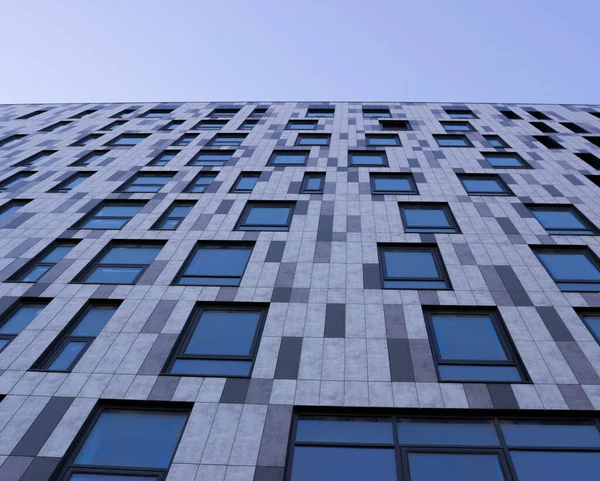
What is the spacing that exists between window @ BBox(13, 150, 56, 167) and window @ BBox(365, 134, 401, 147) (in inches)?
773

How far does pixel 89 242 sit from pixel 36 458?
9.37 metres

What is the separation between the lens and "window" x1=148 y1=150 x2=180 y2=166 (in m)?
23.3

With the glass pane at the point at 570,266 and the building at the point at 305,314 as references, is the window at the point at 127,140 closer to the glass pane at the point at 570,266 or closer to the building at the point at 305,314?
the building at the point at 305,314

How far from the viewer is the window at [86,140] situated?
88.2ft

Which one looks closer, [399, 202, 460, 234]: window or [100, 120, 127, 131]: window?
[399, 202, 460, 234]: window

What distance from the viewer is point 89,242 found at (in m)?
16.6

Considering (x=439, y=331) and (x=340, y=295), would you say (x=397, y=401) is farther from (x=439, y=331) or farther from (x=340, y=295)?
(x=340, y=295)

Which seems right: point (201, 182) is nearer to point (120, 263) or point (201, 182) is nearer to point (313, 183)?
point (313, 183)

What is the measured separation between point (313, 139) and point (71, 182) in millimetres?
13667

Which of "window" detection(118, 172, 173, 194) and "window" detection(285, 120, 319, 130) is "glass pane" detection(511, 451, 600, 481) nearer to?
"window" detection(118, 172, 173, 194)

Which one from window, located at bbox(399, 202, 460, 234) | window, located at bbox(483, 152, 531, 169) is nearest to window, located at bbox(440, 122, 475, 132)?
window, located at bbox(483, 152, 531, 169)

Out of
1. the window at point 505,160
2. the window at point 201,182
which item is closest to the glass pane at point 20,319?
the window at point 201,182

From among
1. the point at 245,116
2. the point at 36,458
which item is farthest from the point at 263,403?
the point at 245,116

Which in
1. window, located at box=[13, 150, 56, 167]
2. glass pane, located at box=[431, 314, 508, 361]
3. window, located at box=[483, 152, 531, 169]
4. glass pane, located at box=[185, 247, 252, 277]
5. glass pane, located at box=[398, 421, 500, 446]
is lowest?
window, located at box=[13, 150, 56, 167]
